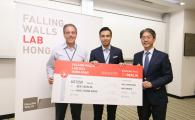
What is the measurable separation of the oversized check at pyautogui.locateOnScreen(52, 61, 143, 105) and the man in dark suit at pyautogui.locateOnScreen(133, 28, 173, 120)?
142 mm

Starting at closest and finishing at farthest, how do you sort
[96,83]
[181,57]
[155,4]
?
[96,83], [155,4], [181,57]

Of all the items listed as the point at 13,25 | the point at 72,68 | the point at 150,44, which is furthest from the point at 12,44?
the point at 150,44

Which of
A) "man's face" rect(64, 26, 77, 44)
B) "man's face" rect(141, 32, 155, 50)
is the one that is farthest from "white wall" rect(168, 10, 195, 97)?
"man's face" rect(64, 26, 77, 44)

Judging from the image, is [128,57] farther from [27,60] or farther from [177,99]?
[27,60]

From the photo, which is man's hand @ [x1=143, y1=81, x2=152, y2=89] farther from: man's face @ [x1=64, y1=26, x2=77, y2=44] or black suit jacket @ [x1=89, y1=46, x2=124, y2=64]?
man's face @ [x1=64, y1=26, x2=77, y2=44]

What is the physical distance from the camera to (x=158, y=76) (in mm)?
2258

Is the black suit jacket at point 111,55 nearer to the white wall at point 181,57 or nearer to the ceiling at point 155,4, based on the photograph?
the ceiling at point 155,4

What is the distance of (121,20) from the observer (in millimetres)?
5512

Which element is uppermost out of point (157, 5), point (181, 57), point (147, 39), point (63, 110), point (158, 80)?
point (157, 5)

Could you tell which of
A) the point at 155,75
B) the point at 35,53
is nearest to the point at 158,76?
the point at 155,75

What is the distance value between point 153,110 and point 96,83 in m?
0.70

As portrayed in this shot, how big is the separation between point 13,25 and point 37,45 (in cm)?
118

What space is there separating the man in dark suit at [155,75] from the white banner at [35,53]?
1.18 m

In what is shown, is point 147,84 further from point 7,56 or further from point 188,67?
point 188,67
